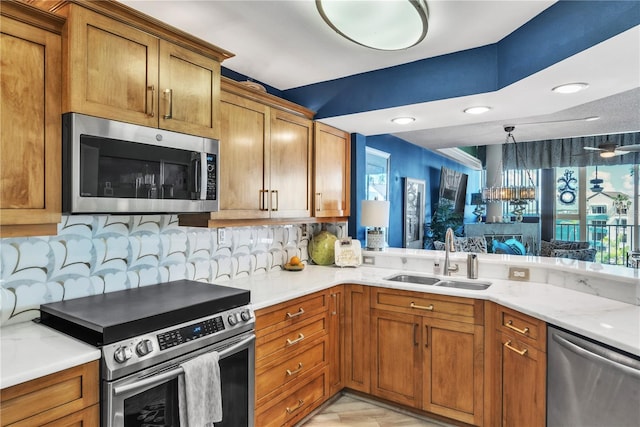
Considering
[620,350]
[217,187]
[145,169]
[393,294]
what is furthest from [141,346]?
[620,350]

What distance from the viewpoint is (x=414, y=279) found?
3.10 metres

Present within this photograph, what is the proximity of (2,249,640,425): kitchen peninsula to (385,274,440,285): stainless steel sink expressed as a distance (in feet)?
0.31

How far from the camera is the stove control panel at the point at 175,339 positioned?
4.75 feet

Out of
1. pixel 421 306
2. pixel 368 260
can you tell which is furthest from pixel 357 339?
pixel 368 260

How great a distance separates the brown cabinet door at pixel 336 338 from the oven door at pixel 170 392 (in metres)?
0.87

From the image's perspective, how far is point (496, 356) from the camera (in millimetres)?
2330

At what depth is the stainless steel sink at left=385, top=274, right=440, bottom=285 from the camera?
119 inches

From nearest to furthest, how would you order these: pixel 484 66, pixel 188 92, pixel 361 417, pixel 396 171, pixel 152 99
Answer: pixel 152 99, pixel 188 92, pixel 484 66, pixel 361 417, pixel 396 171

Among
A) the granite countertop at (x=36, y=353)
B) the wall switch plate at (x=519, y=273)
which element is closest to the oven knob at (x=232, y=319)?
the granite countertop at (x=36, y=353)

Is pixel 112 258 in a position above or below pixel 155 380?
above

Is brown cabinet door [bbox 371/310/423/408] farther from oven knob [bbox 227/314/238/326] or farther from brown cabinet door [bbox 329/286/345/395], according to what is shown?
oven knob [bbox 227/314/238/326]

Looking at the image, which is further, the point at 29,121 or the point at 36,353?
the point at 29,121

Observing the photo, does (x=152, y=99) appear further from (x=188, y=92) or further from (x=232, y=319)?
(x=232, y=319)

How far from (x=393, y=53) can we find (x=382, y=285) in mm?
1609
